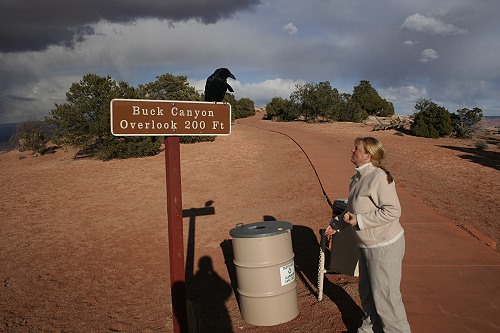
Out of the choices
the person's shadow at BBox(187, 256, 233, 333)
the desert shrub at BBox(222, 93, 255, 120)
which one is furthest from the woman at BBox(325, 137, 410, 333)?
the desert shrub at BBox(222, 93, 255, 120)

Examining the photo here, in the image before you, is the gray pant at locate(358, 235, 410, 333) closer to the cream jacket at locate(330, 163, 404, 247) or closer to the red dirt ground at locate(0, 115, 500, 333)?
the cream jacket at locate(330, 163, 404, 247)

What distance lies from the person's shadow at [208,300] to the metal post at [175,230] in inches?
9.1

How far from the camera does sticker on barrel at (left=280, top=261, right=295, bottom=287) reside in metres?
3.55

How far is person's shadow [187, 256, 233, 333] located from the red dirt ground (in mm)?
16

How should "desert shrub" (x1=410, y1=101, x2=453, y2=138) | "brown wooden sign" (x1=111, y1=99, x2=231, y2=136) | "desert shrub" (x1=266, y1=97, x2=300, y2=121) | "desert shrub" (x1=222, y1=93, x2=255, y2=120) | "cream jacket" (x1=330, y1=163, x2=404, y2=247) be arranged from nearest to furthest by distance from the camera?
"cream jacket" (x1=330, y1=163, x2=404, y2=247) < "brown wooden sign" (x1=111, y1=99, x2=231, y2=136) < "desert shrub" (x1=410, y1=101, x2=453, y2=138) < "desert shrub" (x1=266, y1=97, x2=300, y2=121) < "desert shrub" (x1=222, y1=93, x2=255, y2=120)

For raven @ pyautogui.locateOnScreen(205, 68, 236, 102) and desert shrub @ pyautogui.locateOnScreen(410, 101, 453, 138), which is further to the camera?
desert shrub @ pyautogui.locateOnScreen(410, 101, 453, 138)

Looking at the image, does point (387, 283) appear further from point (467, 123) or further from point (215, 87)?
point (467, 123)

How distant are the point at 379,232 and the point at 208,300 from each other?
2474 mm

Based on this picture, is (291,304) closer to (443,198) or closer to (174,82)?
(443,198)

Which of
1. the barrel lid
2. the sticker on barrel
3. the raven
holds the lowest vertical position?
the sticker on barrel

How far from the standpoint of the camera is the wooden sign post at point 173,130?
3.12m

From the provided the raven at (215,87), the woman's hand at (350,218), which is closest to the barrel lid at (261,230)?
the woman's hand at (350,218)

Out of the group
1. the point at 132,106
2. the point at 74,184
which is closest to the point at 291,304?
the point at 132,106

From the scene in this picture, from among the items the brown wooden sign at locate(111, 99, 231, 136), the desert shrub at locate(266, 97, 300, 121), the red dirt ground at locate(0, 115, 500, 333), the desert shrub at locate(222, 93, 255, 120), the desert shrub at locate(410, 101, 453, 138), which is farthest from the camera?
the desert shrub at locate(222, 93, 255, 120)
